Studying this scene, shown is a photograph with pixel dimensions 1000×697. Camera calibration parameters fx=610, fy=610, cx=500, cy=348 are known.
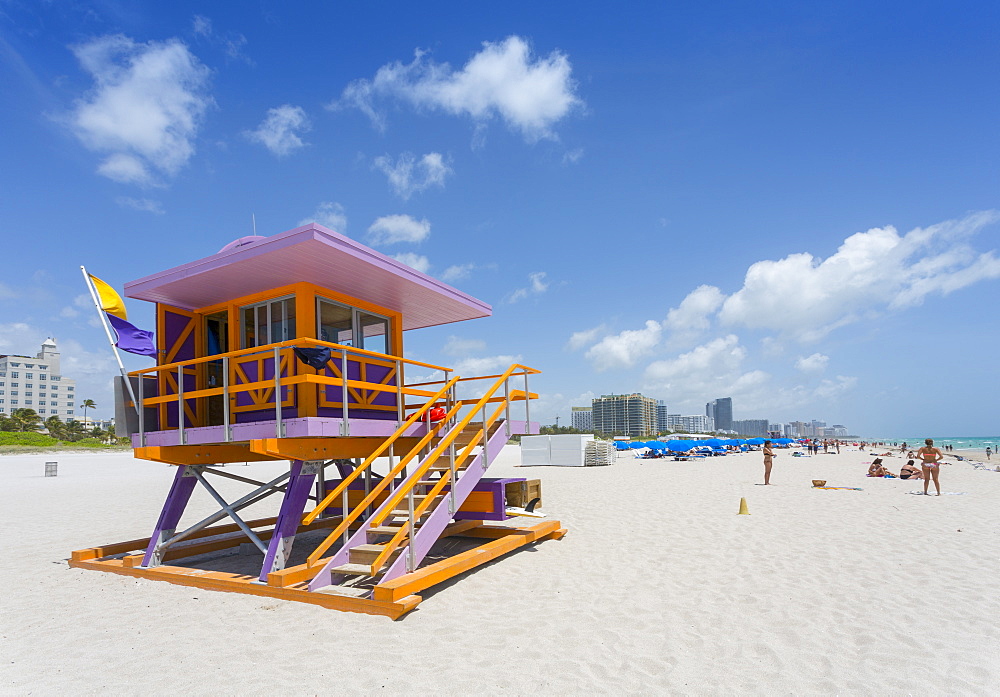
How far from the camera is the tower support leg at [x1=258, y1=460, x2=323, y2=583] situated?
8336mm

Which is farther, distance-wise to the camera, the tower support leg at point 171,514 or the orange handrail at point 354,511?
the tower support leg at point 171,514

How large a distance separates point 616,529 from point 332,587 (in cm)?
653

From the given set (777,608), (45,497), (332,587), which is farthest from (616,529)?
(45,497)

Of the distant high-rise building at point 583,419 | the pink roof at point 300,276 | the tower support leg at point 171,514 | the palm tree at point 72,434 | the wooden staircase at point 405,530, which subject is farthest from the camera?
the distant high-rise building at point 583,419

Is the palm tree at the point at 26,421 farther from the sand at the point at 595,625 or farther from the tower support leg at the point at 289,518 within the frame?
the tower support leg at the point at 289,518

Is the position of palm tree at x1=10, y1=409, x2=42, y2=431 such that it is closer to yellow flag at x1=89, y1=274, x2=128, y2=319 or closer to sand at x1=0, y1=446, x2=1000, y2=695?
sand at x1=0, y1=446, x2=1000, y2=695

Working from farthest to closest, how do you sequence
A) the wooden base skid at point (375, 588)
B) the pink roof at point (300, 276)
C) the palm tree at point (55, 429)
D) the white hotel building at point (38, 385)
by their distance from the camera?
1. the white hotel building at point (38, 385)
2. the palm tree at point (55, 429)
3. the pink roof at point (300, 276)
4. the wooden base skid at point (375, 588)

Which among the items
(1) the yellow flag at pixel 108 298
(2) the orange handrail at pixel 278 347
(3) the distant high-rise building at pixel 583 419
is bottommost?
(3) the distant high-rise building at pixel 583 419

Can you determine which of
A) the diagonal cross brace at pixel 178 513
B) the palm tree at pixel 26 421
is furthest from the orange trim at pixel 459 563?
the palm tree at pixel 26 421

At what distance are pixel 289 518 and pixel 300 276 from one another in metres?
3.57

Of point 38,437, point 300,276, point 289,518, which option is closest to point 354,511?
point 289,518

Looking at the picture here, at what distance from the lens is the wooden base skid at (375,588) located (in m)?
6.95

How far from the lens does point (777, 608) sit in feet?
23.3

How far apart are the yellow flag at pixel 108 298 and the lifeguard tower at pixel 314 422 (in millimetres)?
341
